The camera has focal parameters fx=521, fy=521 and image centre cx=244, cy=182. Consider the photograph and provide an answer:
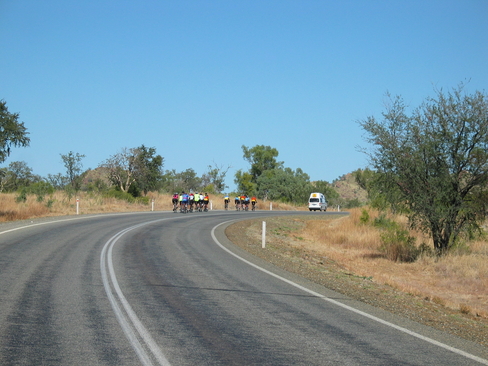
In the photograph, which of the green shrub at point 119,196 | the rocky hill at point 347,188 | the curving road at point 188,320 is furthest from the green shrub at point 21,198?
the rocky hill at point 347,188

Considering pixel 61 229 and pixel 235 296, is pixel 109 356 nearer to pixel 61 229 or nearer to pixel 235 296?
pixel 235 296

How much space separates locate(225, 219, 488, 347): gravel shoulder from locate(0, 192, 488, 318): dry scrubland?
742 mm

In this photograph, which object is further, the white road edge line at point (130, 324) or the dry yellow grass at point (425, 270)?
the dry yellow grass at point (425, 270)

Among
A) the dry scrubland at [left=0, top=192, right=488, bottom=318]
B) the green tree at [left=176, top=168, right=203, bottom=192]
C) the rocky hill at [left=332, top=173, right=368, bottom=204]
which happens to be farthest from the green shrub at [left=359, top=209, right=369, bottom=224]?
the rocky hill at [left=332, top=173, right=368, bottom=204]

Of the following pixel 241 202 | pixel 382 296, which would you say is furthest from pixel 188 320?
pixel 241 202

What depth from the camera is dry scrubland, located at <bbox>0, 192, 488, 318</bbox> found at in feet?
48.3

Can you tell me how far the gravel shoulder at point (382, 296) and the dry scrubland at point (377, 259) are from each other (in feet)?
2.43

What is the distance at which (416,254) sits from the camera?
21.3 metres

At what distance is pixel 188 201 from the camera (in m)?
42.2

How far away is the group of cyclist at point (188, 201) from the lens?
41250 mm

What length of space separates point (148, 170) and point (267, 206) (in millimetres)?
14865

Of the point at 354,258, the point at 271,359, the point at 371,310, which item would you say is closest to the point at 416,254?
the point at 354,258

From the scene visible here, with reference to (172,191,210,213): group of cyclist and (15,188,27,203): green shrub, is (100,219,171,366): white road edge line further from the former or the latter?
(172,191,210,213): group of cyclist

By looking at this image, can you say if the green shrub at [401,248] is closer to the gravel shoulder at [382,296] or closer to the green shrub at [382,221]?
the gravel shoulder at [382,296]
